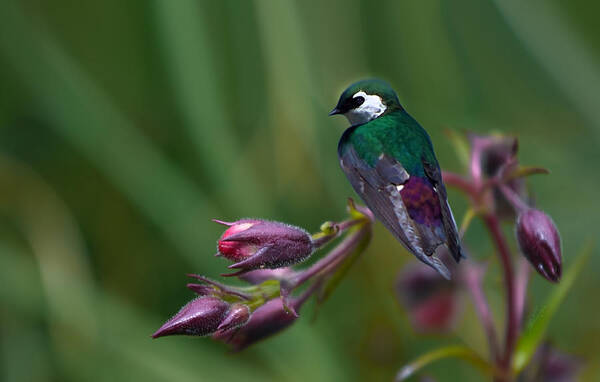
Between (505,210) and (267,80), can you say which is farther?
(267,80)

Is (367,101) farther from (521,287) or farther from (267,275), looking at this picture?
(521,287)

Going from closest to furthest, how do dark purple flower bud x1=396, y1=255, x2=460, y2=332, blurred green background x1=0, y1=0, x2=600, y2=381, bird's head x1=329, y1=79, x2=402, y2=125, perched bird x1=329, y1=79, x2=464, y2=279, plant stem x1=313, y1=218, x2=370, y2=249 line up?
perched bird x1=329, y1=79, x2=464, y2=279
bird's head x1=329, y1=79, x2=402, y2=125
plant stem x1=313, y1=218, x2=370, y2=249
dark purple flower bud x1=396, y1=255, x2=460, y2=332
blurred green background x1=0, y1=0, x2=600, y2=381

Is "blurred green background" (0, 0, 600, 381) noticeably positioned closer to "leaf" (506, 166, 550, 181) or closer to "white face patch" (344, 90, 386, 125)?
"leaf" (506, 166, 550, 181)

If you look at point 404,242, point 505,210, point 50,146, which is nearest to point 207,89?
point 50,146

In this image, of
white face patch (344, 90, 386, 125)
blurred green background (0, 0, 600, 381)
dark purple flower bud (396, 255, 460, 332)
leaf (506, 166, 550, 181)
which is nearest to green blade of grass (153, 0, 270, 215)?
blurred green background (0, 0, 600, 381)

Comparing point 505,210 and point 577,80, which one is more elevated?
point 505,210

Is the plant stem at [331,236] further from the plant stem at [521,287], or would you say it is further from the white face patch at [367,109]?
the plant stem at [521,287]

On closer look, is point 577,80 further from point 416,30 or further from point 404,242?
point 404,242
